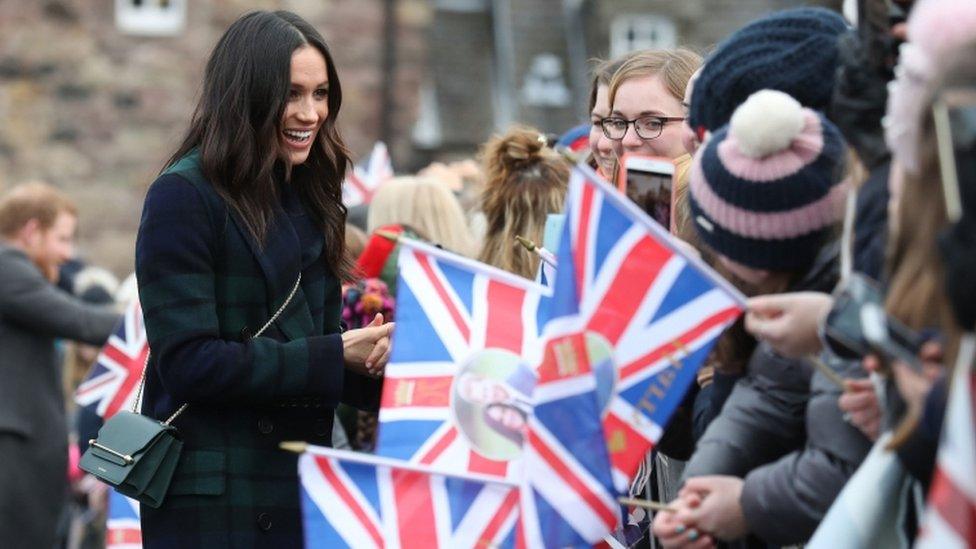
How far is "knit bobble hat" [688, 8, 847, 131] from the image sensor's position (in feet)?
11.9

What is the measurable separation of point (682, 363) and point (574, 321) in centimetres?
22

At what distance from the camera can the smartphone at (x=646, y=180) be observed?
424 centimetres

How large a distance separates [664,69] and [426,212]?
1475 millimetres

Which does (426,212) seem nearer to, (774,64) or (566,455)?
(774,64)

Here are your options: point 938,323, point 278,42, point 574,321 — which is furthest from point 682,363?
point 278,42

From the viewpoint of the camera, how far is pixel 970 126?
8.57 ft

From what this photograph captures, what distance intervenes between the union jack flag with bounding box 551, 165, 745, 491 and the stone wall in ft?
34.6

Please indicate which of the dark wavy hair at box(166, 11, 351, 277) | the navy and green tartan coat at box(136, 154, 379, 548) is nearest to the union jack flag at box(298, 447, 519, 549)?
the navy and green tartan coat at box(136, 154, 379, 548)

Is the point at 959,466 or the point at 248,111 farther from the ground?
the point at 248,111

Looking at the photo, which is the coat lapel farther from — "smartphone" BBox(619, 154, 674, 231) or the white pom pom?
the white pom pom

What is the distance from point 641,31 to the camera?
62.8 feet

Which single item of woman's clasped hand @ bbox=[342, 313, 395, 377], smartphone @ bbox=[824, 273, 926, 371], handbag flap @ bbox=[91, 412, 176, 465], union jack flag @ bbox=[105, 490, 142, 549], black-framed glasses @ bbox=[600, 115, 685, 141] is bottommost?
union jack flag @ bbox=[105, 490, 142, 549]

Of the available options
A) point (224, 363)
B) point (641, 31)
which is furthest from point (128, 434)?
point (641, 31)

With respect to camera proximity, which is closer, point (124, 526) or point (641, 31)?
point (124, 526)
